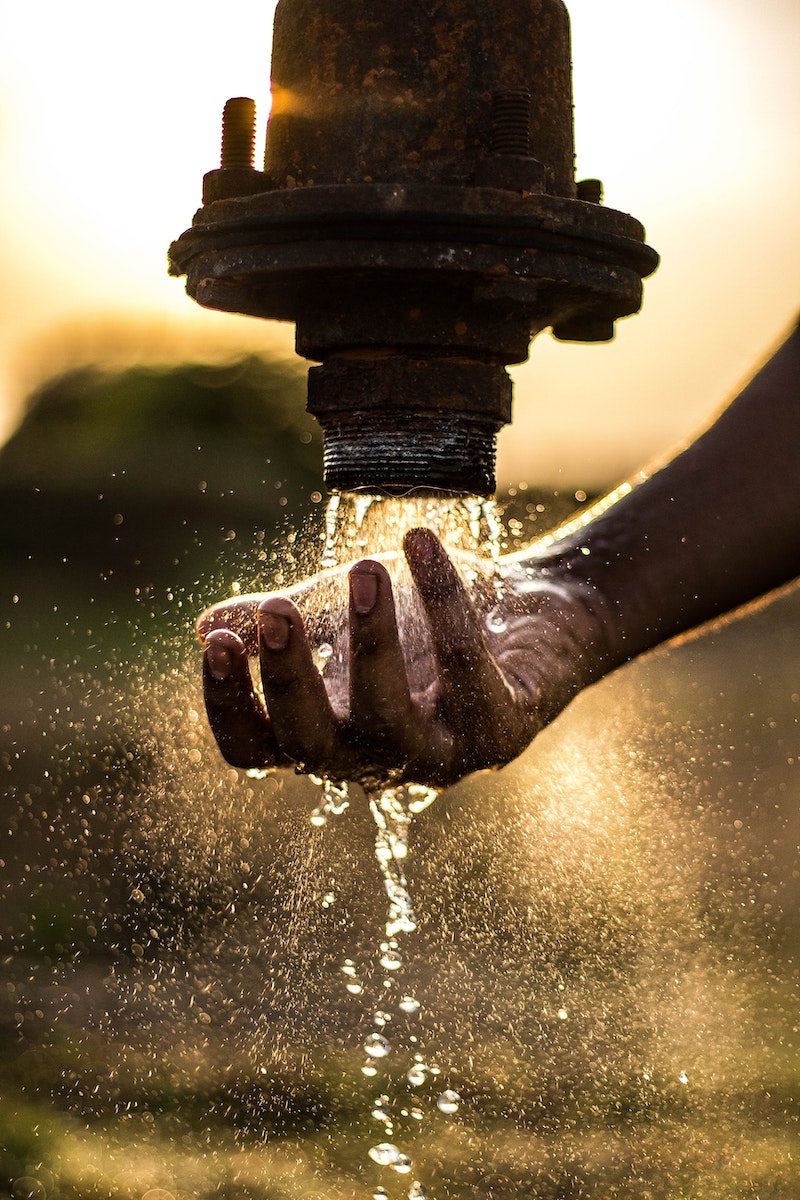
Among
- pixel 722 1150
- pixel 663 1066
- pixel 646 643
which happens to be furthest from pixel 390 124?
pixel 663 1066

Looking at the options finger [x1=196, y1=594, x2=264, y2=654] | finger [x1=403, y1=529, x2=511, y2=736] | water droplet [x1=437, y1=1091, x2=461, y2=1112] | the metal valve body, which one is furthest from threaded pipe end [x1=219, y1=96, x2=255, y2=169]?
water droplet [x1=437, y1=1091, x2=461, y2=1112]

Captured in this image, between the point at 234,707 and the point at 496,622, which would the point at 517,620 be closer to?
the point at 496,622

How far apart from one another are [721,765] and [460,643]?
7.24 metres

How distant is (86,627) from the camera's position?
796cm

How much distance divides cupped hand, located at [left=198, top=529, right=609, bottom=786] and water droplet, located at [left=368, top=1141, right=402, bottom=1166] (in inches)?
89.1

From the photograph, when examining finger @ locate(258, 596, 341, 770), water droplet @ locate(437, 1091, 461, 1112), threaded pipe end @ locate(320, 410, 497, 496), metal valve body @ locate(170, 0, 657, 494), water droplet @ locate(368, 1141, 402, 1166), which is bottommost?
water droplet @ locate(368, 1141, 402, 1166)

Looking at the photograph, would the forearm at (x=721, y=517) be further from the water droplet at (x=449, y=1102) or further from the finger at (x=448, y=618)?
the water droplet at (x=449, y=1102)

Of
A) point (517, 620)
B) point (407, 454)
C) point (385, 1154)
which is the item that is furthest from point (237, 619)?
point (385, 1154)

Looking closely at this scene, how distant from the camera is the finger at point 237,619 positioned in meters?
1.60

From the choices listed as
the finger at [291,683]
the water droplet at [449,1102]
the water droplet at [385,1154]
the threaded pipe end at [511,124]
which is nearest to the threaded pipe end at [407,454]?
the finger at [291,683]

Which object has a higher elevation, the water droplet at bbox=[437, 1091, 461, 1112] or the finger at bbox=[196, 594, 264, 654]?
the finger at bbox=[196, 594, 264, 654]

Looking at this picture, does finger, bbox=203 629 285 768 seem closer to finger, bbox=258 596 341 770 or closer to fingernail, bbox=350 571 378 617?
finger, bbox=258 596 341 770

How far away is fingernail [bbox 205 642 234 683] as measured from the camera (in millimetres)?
1376

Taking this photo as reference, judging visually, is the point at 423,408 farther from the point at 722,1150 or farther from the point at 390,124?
the point at 722,1150
